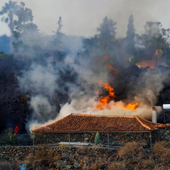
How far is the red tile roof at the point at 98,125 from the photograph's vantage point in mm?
32062

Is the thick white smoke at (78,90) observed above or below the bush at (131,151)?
above

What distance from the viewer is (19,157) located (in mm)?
31328

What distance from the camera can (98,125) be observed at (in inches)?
1307

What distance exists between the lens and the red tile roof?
3206cm

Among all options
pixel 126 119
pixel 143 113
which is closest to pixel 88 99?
pixel 143 113

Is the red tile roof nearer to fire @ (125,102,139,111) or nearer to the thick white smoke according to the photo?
the thick white smoke

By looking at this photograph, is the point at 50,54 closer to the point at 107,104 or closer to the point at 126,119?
the point at 107,104

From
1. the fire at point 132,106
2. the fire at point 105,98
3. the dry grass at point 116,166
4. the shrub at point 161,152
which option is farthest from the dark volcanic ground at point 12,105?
the shrub at point 161,152

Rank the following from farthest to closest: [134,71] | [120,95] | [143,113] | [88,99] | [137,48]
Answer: [137,48] → [134,71] → [120,95] → [88,99] → [143,113]

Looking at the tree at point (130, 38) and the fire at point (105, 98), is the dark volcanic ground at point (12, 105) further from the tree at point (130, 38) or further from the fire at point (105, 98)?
the tree at point (130, 38)

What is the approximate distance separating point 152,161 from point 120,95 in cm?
2068

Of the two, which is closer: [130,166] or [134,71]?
[130,166]

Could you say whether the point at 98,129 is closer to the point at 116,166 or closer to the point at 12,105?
the point at 116,166

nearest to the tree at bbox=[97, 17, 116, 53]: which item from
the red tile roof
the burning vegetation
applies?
the burning vegetation
